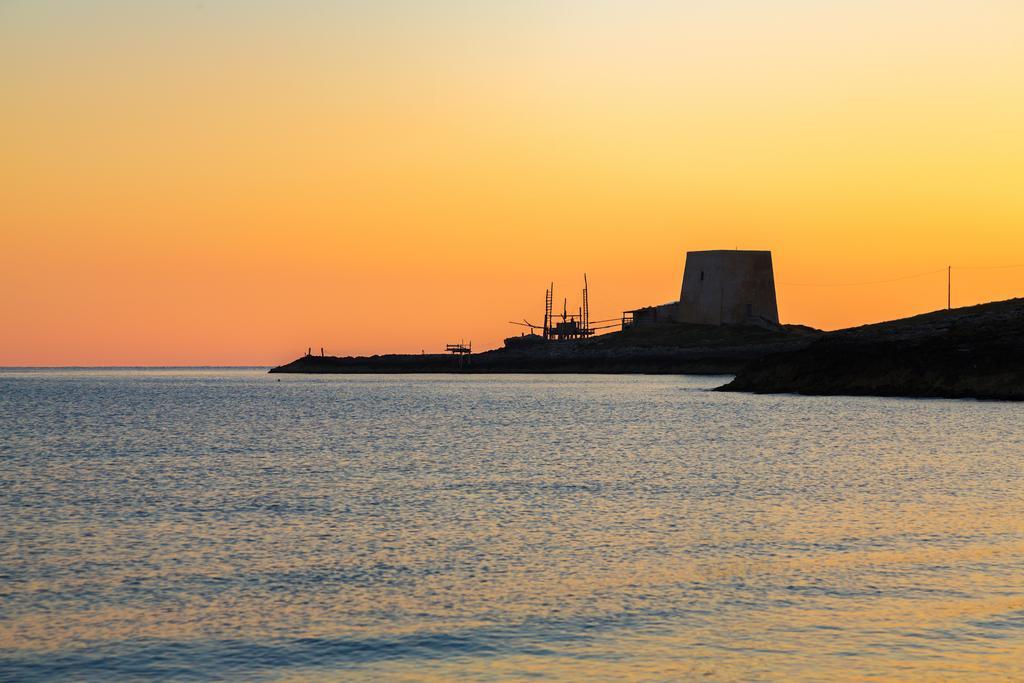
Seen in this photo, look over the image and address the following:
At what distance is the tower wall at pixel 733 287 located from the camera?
425 feet

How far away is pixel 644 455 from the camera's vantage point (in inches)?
1372

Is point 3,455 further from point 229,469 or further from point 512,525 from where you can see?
point 512,525

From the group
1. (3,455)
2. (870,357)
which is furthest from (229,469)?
(870,357)

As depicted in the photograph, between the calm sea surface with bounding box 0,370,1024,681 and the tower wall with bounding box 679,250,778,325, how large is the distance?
9359cm

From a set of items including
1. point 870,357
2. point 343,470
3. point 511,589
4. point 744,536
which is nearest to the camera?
point 511,589

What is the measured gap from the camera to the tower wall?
425 ft

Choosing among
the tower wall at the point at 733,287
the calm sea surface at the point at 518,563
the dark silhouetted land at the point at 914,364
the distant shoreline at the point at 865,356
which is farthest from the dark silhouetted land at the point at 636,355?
the calm sea surface at the point at 518,563

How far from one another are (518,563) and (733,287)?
11654cm

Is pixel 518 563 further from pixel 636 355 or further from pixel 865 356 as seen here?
pixel 636 355

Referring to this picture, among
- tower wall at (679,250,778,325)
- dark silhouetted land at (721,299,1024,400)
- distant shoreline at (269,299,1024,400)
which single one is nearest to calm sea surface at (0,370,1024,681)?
dark silhouetted land at (721,299,1024,400)

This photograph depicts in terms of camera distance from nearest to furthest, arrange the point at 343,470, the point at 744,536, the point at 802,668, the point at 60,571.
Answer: the point at 802,668, the point at 60,571, the point at 744,536, the point at 343,470

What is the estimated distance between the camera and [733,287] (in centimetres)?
13000

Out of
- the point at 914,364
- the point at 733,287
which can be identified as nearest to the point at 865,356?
the point at 914,364

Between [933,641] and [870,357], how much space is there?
65165 mm
